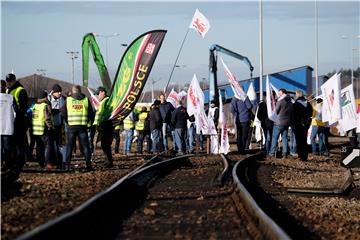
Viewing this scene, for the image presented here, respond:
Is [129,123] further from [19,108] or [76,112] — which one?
[19,108]

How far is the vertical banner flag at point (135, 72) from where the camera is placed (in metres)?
18.0

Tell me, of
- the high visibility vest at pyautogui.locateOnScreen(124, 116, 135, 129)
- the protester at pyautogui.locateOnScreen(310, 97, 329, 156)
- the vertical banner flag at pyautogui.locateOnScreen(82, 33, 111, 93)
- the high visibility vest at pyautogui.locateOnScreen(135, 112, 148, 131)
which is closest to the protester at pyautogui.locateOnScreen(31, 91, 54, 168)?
the vertical banner flag at pyautogui.locateOnScreen(82, 33, 111, 93)

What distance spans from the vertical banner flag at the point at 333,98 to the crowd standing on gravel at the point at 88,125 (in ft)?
5.80

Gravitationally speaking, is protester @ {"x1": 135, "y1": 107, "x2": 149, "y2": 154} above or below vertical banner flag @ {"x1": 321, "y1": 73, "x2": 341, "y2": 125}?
below

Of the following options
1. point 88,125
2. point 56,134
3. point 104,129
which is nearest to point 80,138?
point 88,125

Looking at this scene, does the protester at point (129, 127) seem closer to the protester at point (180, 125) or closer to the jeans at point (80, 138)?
the protester at point (180, 125)

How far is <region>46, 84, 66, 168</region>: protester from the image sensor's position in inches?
650

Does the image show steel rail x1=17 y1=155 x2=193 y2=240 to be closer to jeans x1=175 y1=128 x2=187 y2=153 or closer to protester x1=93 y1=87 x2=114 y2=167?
protester x1=93 y1=87 x2=114 y2=167

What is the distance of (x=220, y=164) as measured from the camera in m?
19.0

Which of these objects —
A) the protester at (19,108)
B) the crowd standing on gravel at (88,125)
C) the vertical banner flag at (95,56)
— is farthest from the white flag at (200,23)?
the protester at (19,108)

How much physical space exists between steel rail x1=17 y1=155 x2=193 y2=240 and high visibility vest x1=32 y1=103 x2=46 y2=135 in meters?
3.88

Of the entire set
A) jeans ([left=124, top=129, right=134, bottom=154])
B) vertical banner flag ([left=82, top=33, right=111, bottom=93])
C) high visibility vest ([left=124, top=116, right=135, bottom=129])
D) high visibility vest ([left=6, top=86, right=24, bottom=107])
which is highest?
vertical banner flag ([left=82, top=33, right=111, bottom=93])

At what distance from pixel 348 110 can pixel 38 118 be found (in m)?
8.25

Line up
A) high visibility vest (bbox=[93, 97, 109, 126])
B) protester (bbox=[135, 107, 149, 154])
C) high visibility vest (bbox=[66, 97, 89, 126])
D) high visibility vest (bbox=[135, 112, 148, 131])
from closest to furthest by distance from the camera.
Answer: high visibility vest (bbox=[66, 97, 89, 126]) → high visibility vest (bbox=[93, 97, 109, 126]) → protester (bbox=[135, 107, 149, 154]) → high visibility vest (bbox=[135, 112, 148, 131])
